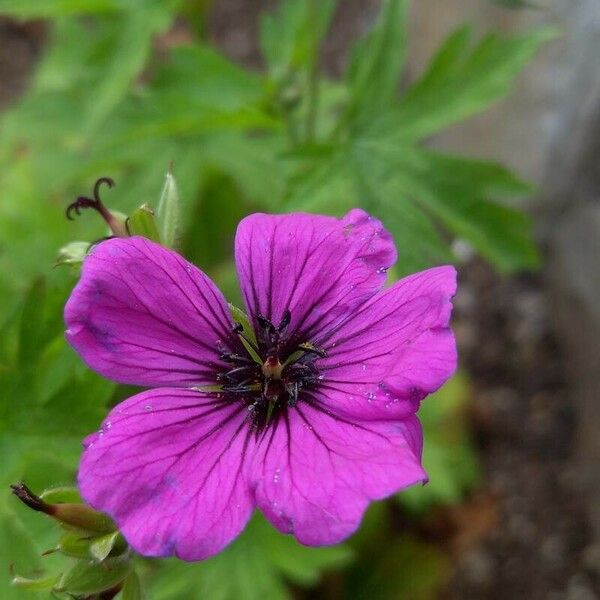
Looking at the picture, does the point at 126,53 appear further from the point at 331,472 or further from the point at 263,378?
the point at 331,472

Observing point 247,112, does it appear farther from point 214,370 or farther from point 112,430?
point 112,430

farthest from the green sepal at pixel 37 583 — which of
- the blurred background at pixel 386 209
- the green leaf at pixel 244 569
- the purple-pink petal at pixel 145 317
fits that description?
the green leaf at pixel 244 569

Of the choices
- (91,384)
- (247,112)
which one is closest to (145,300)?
(91,384)

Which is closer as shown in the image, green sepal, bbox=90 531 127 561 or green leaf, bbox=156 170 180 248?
green sepal, bbox=90 531 127 561

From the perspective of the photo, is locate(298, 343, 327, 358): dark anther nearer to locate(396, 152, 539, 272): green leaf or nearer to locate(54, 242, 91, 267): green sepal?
locate(54, 242, 91, 267): green sepal

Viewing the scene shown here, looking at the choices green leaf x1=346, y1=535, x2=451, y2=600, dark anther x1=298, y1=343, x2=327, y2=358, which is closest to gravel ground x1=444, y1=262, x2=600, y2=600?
green leaf x1=346, y1=535, x2=451, y2=600

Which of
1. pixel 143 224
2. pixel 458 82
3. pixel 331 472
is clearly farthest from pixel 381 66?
pixel 331 472

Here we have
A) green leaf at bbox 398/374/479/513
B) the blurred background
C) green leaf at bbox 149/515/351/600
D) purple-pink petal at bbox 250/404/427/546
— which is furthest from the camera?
A: green leaf at bbox 398/374/479/513
